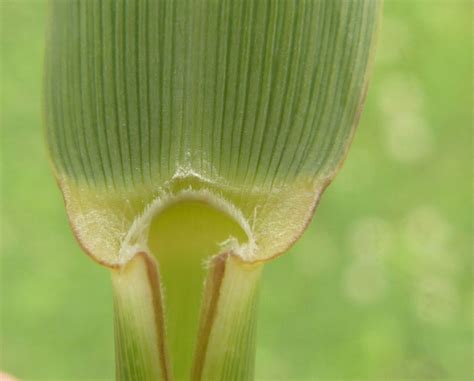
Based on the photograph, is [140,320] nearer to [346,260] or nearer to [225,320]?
[225,320]

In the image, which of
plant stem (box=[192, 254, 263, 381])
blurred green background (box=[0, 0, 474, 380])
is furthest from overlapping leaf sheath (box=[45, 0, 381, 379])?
blurred green background (box=[0, 0, 474, 380])

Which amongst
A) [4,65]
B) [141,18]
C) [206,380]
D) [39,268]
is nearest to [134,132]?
[141,18]

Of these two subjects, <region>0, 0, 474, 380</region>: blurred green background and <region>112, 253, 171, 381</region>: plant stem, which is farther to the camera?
<region>0, 0, 474, 380</region>: blurred green background

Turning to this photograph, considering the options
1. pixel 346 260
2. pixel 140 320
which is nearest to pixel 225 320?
pixel 140 320

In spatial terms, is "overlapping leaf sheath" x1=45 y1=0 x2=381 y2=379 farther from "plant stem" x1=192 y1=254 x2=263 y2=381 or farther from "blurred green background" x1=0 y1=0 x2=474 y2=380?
"blurred green background" x1=0 y1=0 x2=474 y2=380

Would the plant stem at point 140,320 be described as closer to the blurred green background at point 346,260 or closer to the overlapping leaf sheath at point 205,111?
the overlapping leaf sheath at point 205,111

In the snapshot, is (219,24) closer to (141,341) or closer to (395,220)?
(141,341)

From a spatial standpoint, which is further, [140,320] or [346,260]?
[346,260]

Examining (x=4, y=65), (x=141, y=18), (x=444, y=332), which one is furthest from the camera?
(x=4, y=65)
